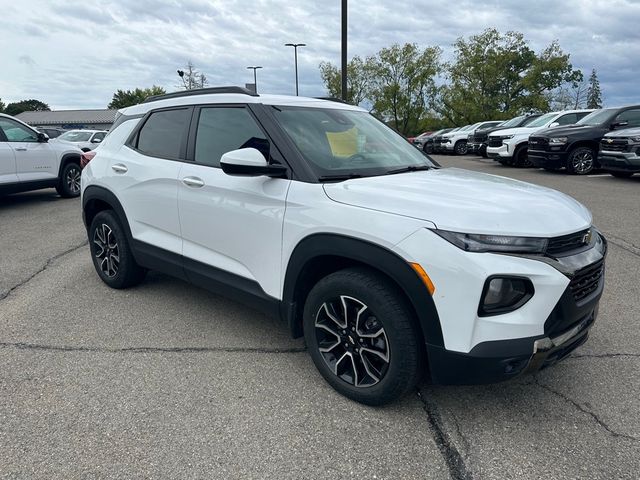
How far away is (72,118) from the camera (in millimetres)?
81562

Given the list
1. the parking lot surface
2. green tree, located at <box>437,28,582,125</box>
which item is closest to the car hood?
the parking lot surface

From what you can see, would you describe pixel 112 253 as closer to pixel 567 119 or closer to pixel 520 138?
Answer: pixel 520 138

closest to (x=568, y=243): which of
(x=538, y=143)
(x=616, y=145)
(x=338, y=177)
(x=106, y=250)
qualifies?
(x=338, y=177)

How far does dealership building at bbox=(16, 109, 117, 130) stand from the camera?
74.6 meters

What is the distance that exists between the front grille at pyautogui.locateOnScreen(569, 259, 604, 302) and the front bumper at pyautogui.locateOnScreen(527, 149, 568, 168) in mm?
11087

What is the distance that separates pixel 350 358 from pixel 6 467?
5.73 feet

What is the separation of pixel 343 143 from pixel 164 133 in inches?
62.8

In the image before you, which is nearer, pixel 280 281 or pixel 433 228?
pixel 433 228

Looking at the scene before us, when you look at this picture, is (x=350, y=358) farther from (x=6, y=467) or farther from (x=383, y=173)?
(x=6, y=467)

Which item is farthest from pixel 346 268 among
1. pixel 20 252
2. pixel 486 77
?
pixel 486 77

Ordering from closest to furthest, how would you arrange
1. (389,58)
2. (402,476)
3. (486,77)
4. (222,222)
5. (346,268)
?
1. (402,476)
2. (346,268)
3. (222,222)
4. (486,77)
5. (389,58)

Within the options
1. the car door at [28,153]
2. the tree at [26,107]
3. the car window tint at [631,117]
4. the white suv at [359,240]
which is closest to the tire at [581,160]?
the car window tint at [631,117]

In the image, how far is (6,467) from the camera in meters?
2.21

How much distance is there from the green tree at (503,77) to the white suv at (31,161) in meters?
37.1
